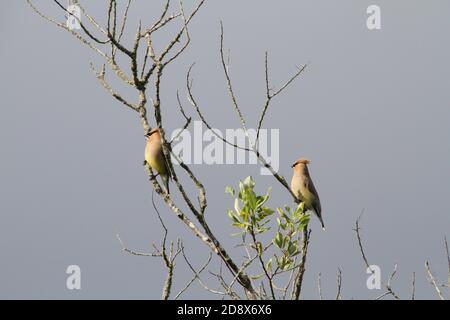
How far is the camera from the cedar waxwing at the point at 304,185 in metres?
7.62

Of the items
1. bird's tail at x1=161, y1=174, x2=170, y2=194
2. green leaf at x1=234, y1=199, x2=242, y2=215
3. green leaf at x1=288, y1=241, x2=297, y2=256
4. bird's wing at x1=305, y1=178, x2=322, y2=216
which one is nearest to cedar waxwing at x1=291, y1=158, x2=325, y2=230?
bird's wing at x1=305, y1=178, x2=322, y2=216

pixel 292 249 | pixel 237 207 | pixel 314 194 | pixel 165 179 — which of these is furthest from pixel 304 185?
pixel 237 207

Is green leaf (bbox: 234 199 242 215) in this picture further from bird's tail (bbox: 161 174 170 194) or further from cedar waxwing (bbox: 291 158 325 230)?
cedar waxwing (bbox: 291 158 325 230)

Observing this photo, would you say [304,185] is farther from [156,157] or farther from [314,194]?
[156,157]

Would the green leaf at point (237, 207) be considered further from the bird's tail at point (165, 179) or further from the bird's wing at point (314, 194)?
the bird's wing at point (314, 194)

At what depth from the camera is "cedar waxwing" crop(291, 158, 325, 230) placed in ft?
25.0

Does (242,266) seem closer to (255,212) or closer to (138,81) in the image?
(255,212)

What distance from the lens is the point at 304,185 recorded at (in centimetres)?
769

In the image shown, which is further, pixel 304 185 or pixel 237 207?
pixel 304 185
